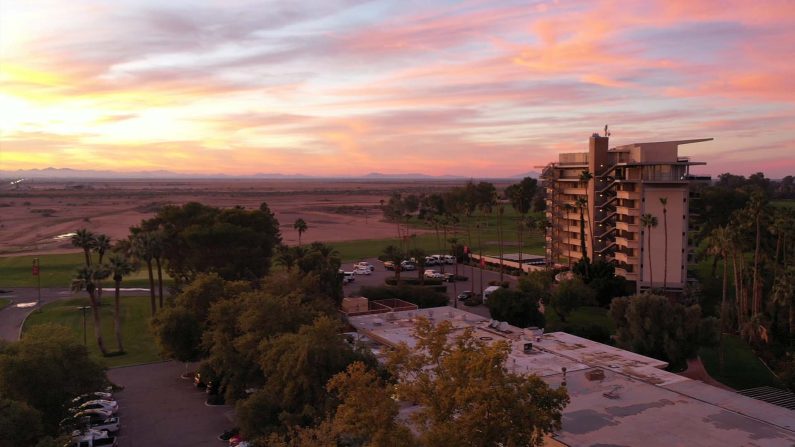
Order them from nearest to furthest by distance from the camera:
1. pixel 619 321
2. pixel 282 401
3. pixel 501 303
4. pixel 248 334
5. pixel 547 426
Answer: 1. pixel 547 426
2. pixel 282 401
3. pixel 248 334
4. pixel 619 321
5. pixel 501 303

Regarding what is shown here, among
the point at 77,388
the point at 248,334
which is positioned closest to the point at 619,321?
the point at 248,334

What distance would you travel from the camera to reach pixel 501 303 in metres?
54.3

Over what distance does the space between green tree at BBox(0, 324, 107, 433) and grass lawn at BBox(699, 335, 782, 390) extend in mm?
40508

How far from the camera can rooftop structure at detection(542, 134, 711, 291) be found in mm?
71750

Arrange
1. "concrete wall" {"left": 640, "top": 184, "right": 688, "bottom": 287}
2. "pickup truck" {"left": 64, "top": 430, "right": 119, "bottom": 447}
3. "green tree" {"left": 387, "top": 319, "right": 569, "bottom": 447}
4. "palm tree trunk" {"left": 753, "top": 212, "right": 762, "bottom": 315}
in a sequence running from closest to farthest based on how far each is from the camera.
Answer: "green tree" {"left": 387, "top": 319, "right": 569, "bottom": 447}, "pickup truck" {"left": 64, "top": 430, "right": 119, "bottom": 447}, "palm tree trunk" {"left": 753, "top": 212, "right": 762, "bottom": 315}, "concrete wall" {"left": 640, "top": 184, "right": 688, "bottom": 287}

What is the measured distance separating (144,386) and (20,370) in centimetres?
1565

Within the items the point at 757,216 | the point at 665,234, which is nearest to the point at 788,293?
the point at 757,216

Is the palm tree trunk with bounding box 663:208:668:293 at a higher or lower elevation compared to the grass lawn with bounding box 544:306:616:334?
higher

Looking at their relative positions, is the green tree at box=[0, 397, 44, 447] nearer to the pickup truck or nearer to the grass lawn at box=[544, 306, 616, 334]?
the pickup truck

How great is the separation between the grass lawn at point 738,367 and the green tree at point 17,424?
41847 mm

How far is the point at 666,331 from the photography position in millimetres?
44094

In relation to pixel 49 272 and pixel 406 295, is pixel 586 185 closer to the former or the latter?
pixel 406 295

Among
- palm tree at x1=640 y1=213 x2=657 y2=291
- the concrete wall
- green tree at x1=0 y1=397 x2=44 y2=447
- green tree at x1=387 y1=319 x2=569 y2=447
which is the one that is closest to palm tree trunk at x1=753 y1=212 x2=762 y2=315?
palm tree at x1=640 y1=213 x2=657 y2=291

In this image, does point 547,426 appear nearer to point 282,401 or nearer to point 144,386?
point 282,401
